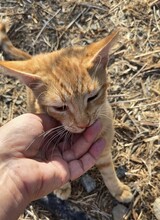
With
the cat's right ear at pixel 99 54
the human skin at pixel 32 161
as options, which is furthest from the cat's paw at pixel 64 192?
the cat's right ear at pixel 99 54

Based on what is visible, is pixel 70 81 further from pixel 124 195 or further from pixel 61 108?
pixel 124 195

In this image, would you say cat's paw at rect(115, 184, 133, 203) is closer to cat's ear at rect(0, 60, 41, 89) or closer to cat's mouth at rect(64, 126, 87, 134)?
cat's mouth at rect(64, 126, 87, 134)

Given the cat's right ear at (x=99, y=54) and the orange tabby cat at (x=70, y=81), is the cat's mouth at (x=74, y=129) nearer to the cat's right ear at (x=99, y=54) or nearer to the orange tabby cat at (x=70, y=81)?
the orange tabby cat at (x=70, y=81)

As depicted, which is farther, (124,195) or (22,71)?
(124,195)

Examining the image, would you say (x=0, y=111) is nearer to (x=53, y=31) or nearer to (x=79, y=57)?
(x=53, y=31)

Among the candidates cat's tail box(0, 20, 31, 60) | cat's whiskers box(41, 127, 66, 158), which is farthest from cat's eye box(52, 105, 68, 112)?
cat's tail box(0, 20, 31, 60)

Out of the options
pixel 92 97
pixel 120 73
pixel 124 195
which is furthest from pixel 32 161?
pixel 120 73
